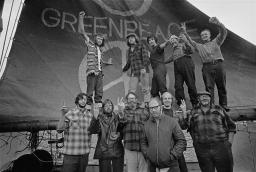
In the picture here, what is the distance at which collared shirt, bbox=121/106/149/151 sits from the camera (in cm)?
398

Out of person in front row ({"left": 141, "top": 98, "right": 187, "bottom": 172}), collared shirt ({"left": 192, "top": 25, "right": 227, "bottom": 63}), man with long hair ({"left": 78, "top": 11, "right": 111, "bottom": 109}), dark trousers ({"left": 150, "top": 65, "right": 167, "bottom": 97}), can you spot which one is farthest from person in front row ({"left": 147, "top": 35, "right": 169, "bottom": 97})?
person in front row ({"left": 141, "top": 98, "right": 187, "bottom": 172})

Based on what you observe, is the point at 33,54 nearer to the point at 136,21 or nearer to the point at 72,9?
the point at 72,9

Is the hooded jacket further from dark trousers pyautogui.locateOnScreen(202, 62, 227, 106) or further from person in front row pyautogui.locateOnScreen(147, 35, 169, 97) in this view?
dark trousers pyautogui.locateOnScreen(202, 62, 227, 106)

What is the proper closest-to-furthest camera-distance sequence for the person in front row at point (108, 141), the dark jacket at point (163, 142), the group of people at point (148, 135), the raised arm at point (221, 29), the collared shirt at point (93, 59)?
the dark jacket at point (163, 142) < the group of people at point (148, 135) < the person in front row at point (108, 141) < the raised arm at point (221, 29) < the collared shirt at point (93, 59)

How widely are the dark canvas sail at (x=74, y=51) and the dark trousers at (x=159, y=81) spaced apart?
1301 mm

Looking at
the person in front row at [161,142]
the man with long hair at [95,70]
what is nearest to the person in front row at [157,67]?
the man with long hair at [95,70]

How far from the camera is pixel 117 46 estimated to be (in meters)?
7.36

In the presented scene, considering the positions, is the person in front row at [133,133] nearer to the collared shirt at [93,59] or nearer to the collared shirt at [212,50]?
the collared shirt at [93,59]

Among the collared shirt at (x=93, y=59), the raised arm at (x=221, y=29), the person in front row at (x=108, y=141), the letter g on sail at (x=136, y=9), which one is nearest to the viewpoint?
the person in front row at (x=108, y=141)

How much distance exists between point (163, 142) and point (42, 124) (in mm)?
3199

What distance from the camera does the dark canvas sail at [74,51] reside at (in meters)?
6.18

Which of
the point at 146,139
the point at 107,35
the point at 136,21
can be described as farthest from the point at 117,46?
the point at 146,139

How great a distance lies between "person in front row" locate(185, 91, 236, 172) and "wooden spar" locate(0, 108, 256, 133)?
2.18 metres

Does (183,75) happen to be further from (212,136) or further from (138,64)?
(212,136)
